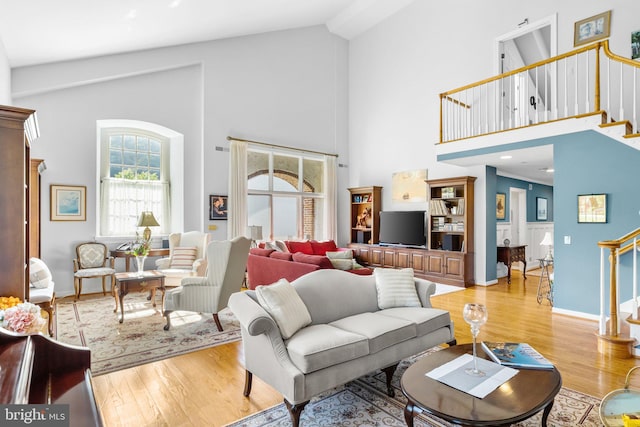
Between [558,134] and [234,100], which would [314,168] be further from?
[558,134]

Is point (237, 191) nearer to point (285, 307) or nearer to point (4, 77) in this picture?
point (4, 77)

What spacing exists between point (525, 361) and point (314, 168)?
7576mm

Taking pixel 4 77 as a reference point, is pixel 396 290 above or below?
below

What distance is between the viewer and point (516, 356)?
2281mm

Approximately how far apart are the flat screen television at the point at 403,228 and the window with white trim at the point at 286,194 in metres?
1.72

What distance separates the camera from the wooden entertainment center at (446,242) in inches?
277

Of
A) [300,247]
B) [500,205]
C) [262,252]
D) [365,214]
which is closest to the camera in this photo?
[262,252]

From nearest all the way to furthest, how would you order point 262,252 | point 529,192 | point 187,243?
point 262,252
point 187,243
point 529,192

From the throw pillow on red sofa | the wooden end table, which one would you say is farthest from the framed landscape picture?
the throw pillow on red sofa

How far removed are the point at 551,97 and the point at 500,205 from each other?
3.18 meters

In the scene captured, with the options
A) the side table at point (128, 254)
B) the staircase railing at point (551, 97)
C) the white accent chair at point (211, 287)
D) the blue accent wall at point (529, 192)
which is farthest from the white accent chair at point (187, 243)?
the blue accent wall at point (529, 192)

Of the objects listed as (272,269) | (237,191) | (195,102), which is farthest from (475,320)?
(195,102)

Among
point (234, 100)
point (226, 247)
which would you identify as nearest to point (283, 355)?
point (226, 247)

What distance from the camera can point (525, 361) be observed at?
2.20m
